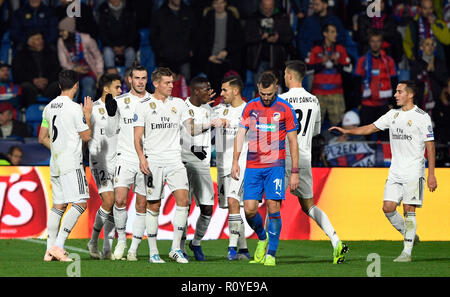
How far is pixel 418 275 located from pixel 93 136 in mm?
4760

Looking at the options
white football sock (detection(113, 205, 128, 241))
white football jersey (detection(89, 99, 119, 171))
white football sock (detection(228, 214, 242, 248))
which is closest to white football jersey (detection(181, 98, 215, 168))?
white football sock (detection(228, 214, 242, 248))

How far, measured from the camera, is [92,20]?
20.3 m

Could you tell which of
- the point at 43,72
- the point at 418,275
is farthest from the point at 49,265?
the point at 43,72

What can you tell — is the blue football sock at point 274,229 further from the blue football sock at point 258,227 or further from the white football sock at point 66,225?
the white football sock at point 66,225

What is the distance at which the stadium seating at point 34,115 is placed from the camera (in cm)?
1925

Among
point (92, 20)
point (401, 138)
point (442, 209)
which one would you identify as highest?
point (92, 20)

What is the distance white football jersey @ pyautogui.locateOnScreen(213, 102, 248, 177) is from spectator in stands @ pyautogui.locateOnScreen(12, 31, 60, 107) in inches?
280

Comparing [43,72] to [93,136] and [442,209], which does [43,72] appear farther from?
[442,209]

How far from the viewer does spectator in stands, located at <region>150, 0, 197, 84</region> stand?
1977 centimetres

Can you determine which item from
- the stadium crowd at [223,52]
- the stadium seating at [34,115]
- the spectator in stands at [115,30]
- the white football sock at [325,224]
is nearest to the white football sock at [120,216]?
the white football sock at [325,224]

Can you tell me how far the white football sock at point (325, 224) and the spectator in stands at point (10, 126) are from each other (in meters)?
8.31

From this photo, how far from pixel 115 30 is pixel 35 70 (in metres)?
1.79

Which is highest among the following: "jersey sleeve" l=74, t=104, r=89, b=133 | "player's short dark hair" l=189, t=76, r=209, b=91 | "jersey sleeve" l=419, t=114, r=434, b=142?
"player's short dark hair" l=189, t=76, r=209, b=91

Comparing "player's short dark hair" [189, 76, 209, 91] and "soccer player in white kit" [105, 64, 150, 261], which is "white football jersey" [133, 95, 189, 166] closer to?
"soccer player in white kit" [105, 64, 150, 261]
